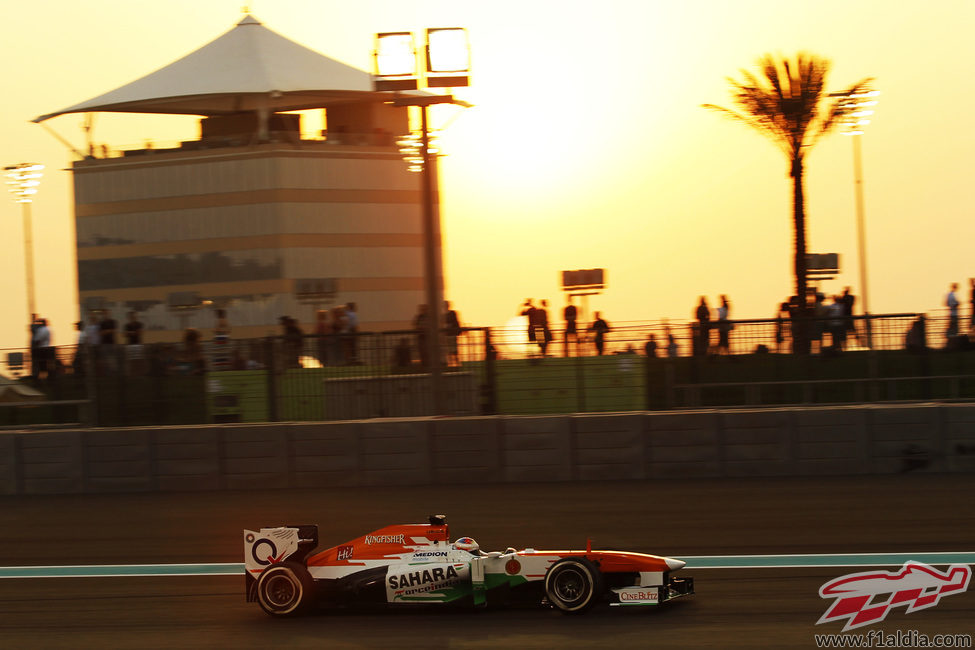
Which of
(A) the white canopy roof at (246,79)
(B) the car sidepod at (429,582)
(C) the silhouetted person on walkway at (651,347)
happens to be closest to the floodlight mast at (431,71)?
(C) the silhouetted person on walkway at (651,347)

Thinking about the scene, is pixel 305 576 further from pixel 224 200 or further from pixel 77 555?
pixel 224 200

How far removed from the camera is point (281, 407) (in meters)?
13.1

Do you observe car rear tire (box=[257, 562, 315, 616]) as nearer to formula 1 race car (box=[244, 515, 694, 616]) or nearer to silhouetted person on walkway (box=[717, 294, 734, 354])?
formula 1 race car (box=[244, 515, 694, 616])

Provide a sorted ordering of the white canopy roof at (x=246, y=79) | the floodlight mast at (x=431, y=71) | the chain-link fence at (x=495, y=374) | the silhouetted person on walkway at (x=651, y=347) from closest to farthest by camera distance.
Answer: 1. the floodlight mast at (x=431, y=71)
2. the chain-link fence at (x=495, y=374)
3. the silhouetted person on walkway at (x=651, y=347)
4. the white canopy roof at (x=246, y=79)

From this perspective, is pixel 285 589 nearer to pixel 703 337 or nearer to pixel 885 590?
pixel 885 590

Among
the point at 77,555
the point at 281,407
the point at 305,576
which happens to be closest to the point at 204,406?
the point at 281,407

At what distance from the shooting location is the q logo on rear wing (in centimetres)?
605

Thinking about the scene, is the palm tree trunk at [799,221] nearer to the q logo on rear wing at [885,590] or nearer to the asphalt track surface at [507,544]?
the asphalt track surface at [507,544]

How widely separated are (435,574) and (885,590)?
249 cm

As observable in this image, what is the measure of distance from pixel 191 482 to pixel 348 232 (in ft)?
163

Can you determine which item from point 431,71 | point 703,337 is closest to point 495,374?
point 703,337

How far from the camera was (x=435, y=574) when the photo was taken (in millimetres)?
6184

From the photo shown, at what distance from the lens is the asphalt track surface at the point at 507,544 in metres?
5.98

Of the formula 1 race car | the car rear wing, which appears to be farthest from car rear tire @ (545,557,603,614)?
the car rear wing
